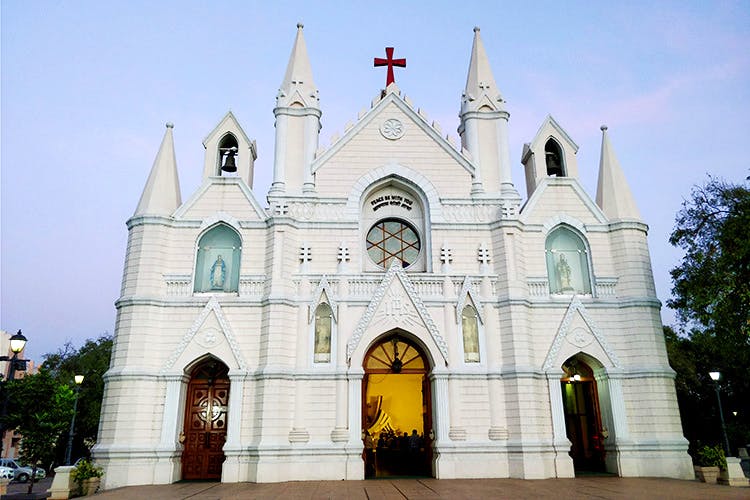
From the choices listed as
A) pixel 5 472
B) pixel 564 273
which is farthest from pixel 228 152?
pixel 5 472

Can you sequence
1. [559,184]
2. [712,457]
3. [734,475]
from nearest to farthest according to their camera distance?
[734,475], [712,457], [559,184]

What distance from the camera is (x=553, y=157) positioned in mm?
21031

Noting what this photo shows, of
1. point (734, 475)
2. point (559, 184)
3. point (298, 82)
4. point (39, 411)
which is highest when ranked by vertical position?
point (298, 82)

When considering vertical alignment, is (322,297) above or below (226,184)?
below

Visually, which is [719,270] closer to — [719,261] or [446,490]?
[719,261]

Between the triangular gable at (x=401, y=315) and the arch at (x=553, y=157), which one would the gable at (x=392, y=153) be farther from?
the triangular gable at (x=401, y=315)

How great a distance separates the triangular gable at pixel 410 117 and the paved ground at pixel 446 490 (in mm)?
10218

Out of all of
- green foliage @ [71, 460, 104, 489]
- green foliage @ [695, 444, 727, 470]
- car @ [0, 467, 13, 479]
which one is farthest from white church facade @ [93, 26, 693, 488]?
car @ [0, 467, 13, 479]

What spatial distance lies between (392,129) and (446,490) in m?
12.3

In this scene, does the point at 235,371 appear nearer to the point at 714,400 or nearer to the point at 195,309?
the point at 195,309

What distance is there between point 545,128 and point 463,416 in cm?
1098

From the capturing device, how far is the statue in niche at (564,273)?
1877 cm

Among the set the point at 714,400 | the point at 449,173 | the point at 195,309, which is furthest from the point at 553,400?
the point at 714,400

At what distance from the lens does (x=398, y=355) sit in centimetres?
1817
